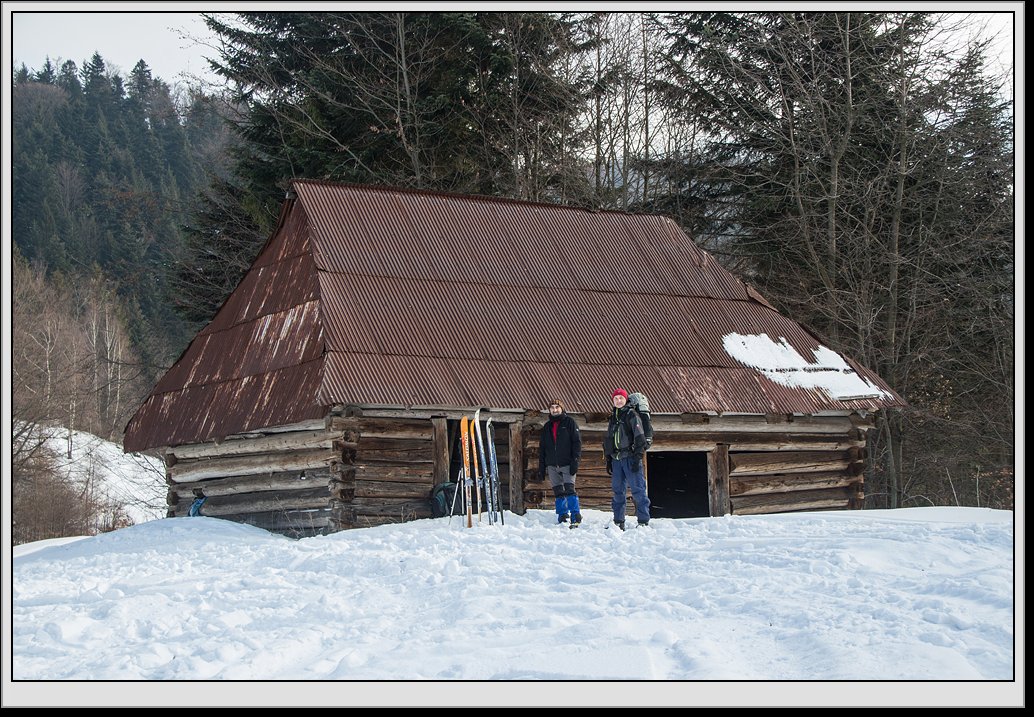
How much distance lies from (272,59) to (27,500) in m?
16.0

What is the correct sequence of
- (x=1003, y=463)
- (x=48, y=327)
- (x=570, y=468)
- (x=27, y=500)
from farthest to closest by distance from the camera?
(x=48, y=327), (x=27, y=500), (x=1003, y=463), (x=570, y=468)

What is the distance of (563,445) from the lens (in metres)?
13.5

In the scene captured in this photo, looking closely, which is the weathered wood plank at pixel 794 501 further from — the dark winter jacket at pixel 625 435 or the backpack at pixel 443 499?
the backpack at pixel 443 499

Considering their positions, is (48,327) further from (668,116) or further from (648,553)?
(648,553)

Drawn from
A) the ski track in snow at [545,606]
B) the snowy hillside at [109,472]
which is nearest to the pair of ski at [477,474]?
the ski track in snow at [545,606]

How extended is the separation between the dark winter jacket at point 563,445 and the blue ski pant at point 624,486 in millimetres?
555

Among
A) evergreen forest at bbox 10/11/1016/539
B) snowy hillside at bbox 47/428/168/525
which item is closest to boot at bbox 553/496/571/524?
evergreen forest at bbox 10/11/1016/539

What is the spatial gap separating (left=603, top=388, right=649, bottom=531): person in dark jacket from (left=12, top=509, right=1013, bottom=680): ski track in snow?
438 mm

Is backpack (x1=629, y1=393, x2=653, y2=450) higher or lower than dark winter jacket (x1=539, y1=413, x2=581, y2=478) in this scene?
higher

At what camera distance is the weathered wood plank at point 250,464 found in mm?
14984

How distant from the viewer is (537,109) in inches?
1198

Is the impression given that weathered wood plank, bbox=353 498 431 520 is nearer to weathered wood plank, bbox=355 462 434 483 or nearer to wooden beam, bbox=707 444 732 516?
weathered wood plank, bbox=355 462 434 483

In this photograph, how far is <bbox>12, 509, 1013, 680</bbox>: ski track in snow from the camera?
728 cm

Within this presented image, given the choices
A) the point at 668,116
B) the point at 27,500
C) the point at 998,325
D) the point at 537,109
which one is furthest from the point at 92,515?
the point at 998,325
